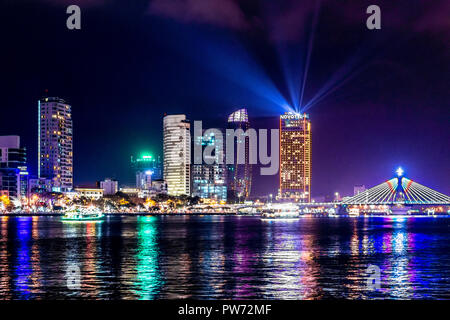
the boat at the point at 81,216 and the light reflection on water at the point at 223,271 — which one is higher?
the light reflection on water at the point at 223,271

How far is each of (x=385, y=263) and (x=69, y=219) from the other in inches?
5069

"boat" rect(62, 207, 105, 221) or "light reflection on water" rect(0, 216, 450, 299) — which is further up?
"light reflection on water" rect(0, 216, 450, 299)

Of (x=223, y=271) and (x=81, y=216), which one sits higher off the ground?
(x=223, y=271)

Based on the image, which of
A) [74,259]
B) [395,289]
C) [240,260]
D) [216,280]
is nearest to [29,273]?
[74,259]

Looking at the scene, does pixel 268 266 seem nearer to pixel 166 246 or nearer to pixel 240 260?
pixel 240 260

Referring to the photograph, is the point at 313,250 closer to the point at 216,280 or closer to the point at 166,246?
the point at 166,246

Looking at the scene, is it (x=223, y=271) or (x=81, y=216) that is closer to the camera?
(x=223, y=271)

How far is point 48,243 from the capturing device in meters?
75.8

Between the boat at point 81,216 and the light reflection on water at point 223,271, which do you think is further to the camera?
the boat at point 81,216

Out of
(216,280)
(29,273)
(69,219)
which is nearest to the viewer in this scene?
(216,280)

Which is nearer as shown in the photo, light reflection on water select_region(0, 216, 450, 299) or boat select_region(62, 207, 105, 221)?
light reflection on water select_region(0, 216, 450, 299)

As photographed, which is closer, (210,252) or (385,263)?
(385,263)

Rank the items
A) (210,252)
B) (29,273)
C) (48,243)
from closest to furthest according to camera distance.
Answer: (29,273)
(210,252)
(48,243)
